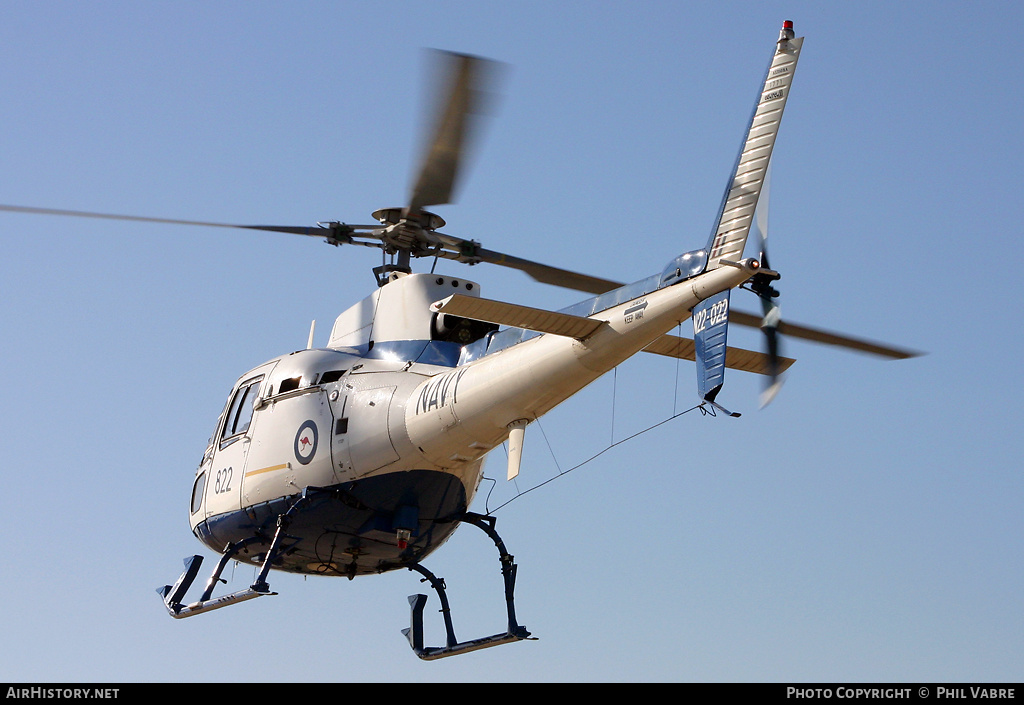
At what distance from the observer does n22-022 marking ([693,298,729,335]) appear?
54.3ft

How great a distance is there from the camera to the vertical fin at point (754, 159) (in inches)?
661

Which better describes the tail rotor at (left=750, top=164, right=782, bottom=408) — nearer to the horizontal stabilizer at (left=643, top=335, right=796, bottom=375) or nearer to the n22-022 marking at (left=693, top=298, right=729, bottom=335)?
the n22-022 marking at (left=693, top=298, right=729, bottom=335)

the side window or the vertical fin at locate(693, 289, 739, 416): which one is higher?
the vertical fin at locate(693, 289, 739, 416)

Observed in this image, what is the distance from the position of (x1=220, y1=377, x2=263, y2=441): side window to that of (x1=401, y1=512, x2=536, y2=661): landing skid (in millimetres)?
3530

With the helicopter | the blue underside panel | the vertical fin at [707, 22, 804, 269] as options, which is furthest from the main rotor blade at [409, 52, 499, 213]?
the blue underside panel

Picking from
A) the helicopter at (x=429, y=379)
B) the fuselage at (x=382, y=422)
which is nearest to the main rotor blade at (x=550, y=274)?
the helicopter at (x=429, y=379)

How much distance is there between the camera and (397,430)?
20.1 metres

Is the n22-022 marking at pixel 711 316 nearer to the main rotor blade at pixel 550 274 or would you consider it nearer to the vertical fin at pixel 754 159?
the vertical fin at pixel 754 159

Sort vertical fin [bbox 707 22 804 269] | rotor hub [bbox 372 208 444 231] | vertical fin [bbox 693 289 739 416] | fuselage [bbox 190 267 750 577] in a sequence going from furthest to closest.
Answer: rotor hub [bbox 372 208 444 231] → fuselage [bbox 190 267 750 577] → vertical fin [bbox 707 22 804 269] → vertical fin [bbox 693 289 739 416]

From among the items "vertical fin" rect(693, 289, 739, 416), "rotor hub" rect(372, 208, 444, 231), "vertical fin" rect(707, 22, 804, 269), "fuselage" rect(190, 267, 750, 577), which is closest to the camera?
"vertical fin" rect(693, 289, 739, 416)

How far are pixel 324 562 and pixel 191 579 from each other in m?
2.04

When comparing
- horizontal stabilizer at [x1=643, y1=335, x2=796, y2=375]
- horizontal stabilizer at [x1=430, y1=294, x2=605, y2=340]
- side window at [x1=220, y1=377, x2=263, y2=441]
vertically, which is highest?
horizontal stabilizer at [x1=430, y1=294, x2=605, y2=340]

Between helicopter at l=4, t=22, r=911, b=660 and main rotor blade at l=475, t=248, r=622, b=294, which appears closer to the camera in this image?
helicopter at l=4, t=22, r=911, b=660

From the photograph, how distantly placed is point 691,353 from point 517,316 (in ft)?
12.3
